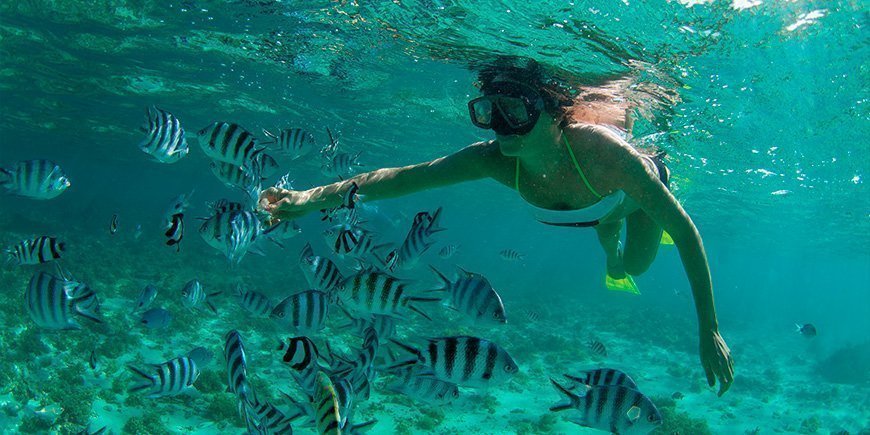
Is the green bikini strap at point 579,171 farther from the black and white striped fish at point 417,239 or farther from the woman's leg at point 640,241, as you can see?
the woman's leg at point 640,241

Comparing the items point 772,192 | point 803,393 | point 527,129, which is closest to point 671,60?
point 527,129

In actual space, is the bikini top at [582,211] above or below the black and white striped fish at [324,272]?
above

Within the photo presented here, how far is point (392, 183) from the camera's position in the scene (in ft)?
18.9

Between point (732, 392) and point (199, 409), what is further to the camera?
point (732, 392)

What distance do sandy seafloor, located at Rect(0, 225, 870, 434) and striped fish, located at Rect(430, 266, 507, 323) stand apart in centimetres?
304

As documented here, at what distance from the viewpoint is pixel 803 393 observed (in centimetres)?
1994

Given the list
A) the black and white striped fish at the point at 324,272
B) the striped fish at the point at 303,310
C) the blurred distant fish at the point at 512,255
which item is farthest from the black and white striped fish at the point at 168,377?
the blurred distant fish at the point at 512,255

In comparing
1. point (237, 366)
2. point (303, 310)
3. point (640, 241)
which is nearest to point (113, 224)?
point (303, 310)

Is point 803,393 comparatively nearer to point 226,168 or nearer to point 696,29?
point 696,29

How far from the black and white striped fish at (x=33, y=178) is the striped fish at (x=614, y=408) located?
5939 millimetres

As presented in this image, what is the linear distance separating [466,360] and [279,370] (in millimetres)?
10704

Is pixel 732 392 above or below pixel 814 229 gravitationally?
below

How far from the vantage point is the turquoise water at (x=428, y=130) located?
9.89 meters

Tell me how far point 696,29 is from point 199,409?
13.1 metres
